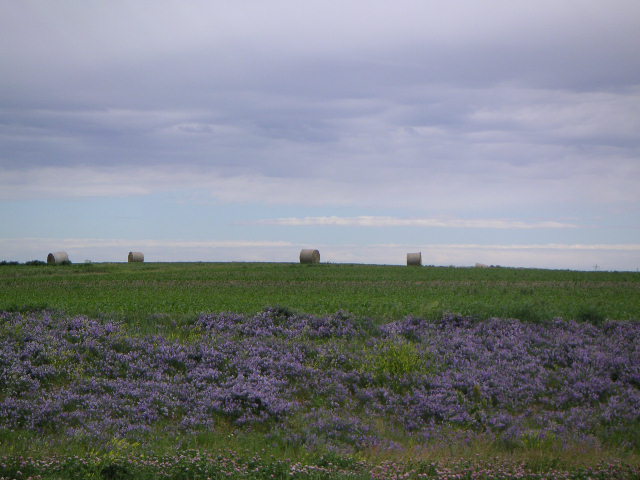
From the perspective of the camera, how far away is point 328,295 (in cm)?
2809

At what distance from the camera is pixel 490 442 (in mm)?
12711

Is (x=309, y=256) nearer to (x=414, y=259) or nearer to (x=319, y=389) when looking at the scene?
(x=414, y=259)

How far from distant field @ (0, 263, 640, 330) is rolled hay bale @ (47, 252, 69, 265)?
32.3 ft

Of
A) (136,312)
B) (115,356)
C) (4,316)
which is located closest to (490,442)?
(115,356)

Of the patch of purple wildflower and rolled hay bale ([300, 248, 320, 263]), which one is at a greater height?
rolled hay bale ([300, 248, 320, 263])

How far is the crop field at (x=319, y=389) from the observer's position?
10883 mm

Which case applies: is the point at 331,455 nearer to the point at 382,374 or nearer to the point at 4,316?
the point at 382,374

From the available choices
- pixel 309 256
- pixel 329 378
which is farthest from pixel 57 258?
pixel 329 378

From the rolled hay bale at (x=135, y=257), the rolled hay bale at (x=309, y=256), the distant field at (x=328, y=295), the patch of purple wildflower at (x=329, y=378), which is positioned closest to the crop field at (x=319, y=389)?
the patch of purple wildflower at (x=329, y=378)

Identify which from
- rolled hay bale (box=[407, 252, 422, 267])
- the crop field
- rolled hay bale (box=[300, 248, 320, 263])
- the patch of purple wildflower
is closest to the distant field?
the crop field

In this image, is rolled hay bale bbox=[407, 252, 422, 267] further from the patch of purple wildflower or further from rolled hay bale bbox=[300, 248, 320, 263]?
the patch of purple wildflower

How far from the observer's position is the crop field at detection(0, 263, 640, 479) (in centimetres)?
1088

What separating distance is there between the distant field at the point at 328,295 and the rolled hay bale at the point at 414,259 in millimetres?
13444

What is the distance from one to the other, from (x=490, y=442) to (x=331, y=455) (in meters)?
3.81
